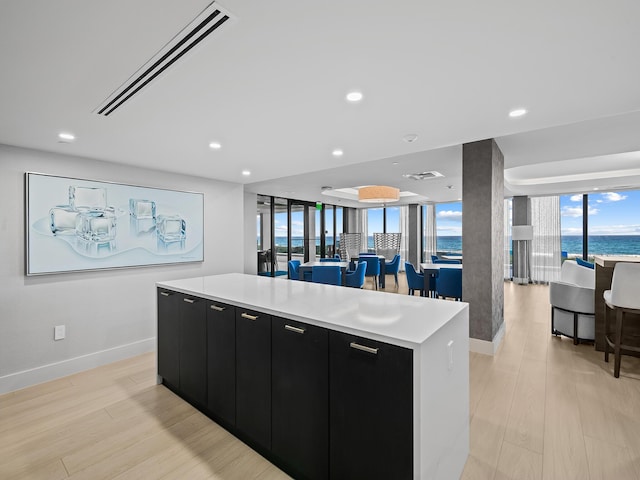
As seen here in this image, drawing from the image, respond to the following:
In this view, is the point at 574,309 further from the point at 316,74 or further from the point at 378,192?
the point at 316,74

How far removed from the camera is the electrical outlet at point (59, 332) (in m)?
3.11

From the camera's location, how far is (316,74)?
65.6 inches

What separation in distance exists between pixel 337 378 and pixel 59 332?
10.4ft

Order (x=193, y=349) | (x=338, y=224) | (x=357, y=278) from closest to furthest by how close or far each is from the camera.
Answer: (x=193, y=349)
(x=357, y=278)
(x=338, y=224)

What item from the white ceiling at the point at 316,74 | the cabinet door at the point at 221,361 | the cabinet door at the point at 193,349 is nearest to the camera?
the white ceiling at the point at 316,74

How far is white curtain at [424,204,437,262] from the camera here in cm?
1071

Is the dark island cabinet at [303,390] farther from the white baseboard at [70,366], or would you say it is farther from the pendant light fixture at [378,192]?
the pendant light fixture at [378,192]

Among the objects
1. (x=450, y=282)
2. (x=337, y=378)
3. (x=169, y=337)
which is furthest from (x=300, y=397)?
(x=450, y=282)

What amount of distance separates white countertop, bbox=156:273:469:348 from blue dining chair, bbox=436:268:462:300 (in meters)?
3.20

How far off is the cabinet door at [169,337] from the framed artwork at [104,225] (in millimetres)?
1061

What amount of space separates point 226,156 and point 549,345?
4.43 meters

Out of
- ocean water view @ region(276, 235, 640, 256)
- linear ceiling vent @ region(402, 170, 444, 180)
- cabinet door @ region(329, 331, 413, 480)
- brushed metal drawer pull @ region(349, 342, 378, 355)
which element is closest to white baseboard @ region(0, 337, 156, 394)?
cabinet door @ region(329, 331, 413, 480)

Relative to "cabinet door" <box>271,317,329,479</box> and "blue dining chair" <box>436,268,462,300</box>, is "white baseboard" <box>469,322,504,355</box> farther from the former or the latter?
"cabinet door" <box>271,317,329,479</box>

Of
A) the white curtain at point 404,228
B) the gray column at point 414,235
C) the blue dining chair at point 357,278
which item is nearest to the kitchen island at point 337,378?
the blue dining chair at point 357,278
